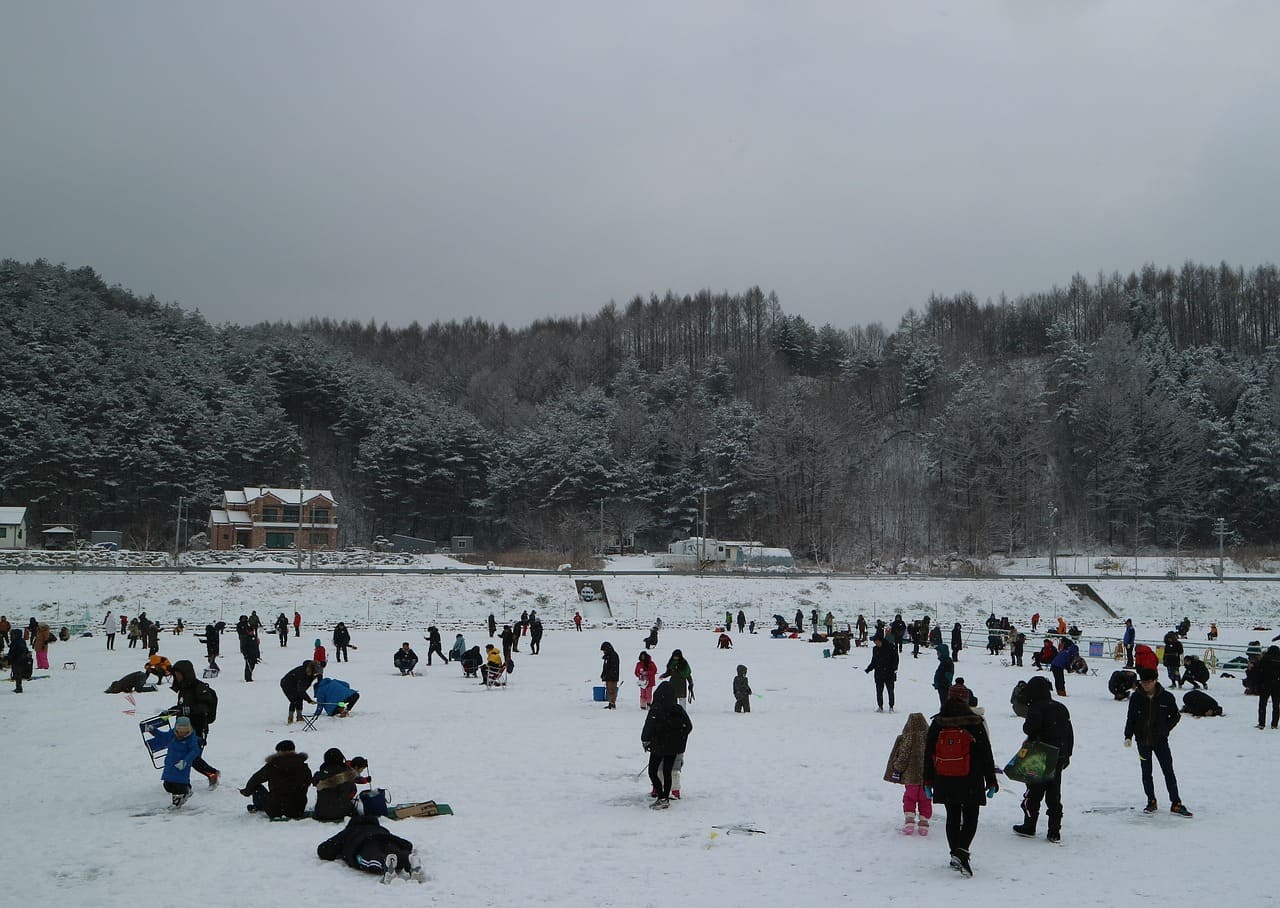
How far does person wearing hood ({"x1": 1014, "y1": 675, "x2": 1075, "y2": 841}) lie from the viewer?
840 cm

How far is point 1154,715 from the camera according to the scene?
923 centimetres

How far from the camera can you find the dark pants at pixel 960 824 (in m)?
7.59

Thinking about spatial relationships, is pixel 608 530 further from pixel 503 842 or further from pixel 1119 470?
pixel 503 842

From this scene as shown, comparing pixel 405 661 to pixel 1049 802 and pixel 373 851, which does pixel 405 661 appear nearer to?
pixel 373 851

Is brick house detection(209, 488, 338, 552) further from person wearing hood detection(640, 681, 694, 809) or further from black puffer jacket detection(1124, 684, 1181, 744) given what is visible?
black puffer jacket detection(1124, 684, 1181, 744)

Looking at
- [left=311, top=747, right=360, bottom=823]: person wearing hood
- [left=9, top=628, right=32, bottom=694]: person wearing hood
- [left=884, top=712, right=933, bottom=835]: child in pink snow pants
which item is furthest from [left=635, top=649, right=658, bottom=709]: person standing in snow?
[left=9, top=628, right=32, bottom=694]: person wearing hood

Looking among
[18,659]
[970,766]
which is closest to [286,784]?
[970,766]

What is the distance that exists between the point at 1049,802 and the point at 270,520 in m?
72.8

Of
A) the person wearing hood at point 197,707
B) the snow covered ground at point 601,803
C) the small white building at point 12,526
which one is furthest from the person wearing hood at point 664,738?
the small white building at point 12,526

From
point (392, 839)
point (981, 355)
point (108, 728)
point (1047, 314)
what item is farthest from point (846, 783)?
point (1047, 314)

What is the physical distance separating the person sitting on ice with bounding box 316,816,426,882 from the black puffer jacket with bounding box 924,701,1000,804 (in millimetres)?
4305

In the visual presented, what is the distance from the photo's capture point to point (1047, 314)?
119812 millimetres

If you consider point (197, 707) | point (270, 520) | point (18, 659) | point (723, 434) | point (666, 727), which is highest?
point (723, 434)

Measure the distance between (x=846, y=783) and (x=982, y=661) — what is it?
19.3 meters
